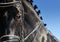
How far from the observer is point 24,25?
5.27 metres

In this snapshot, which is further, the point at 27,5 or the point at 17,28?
the point at 27,5

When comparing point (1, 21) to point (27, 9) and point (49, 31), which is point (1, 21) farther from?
point (49, 31)

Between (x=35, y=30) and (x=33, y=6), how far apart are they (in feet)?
1.61

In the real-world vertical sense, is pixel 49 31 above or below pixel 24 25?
below

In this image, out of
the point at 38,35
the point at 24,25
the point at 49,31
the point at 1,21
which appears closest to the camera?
the point at 1,21

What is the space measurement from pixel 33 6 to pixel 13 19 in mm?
881

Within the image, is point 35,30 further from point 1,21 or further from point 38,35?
point 1,21

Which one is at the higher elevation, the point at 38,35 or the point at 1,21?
the point at 1,21

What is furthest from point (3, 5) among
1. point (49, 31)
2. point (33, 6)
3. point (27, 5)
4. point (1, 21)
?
point (49, 31)

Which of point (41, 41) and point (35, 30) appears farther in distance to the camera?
point (41, 41)

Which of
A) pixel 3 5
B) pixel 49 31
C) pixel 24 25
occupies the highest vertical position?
pixel 3 5

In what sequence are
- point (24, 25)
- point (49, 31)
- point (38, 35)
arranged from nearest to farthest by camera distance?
point (24, 25)
point (38, 35)
point (49, 31)

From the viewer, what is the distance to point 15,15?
5051 mm

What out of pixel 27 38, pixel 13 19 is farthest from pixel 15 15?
pixel 27 38
